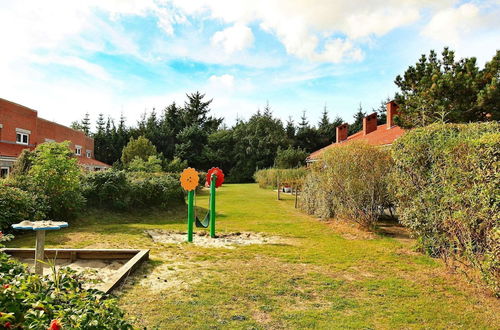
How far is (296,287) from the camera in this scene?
194 inches

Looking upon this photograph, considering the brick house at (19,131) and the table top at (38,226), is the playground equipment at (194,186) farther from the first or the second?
the brick house at (19,131)

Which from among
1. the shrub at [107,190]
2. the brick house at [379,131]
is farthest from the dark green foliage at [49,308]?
the brick house at [379,131]

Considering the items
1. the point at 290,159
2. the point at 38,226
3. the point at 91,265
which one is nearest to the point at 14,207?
the point at 91,265

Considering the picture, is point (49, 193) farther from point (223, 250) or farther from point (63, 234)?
point (223, 250)

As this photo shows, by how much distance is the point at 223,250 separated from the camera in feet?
24.2

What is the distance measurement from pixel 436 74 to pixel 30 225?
1712cm

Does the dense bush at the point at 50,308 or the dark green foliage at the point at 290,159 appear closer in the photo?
the dense bush at the point at 50,308

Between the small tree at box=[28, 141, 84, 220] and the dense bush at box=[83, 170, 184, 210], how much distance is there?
147cm

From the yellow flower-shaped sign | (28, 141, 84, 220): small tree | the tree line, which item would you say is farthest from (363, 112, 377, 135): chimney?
(28, 141, 84, 220): small tree

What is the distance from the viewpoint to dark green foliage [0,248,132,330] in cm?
172

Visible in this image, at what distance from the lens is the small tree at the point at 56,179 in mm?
9977

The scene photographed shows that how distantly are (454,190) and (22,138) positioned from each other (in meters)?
29.3

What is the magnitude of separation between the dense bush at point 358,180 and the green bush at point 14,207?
8.97 m

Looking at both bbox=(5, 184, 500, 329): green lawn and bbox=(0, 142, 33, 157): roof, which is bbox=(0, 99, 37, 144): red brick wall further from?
bbox=(5, 184, 500, 329): green lawn
